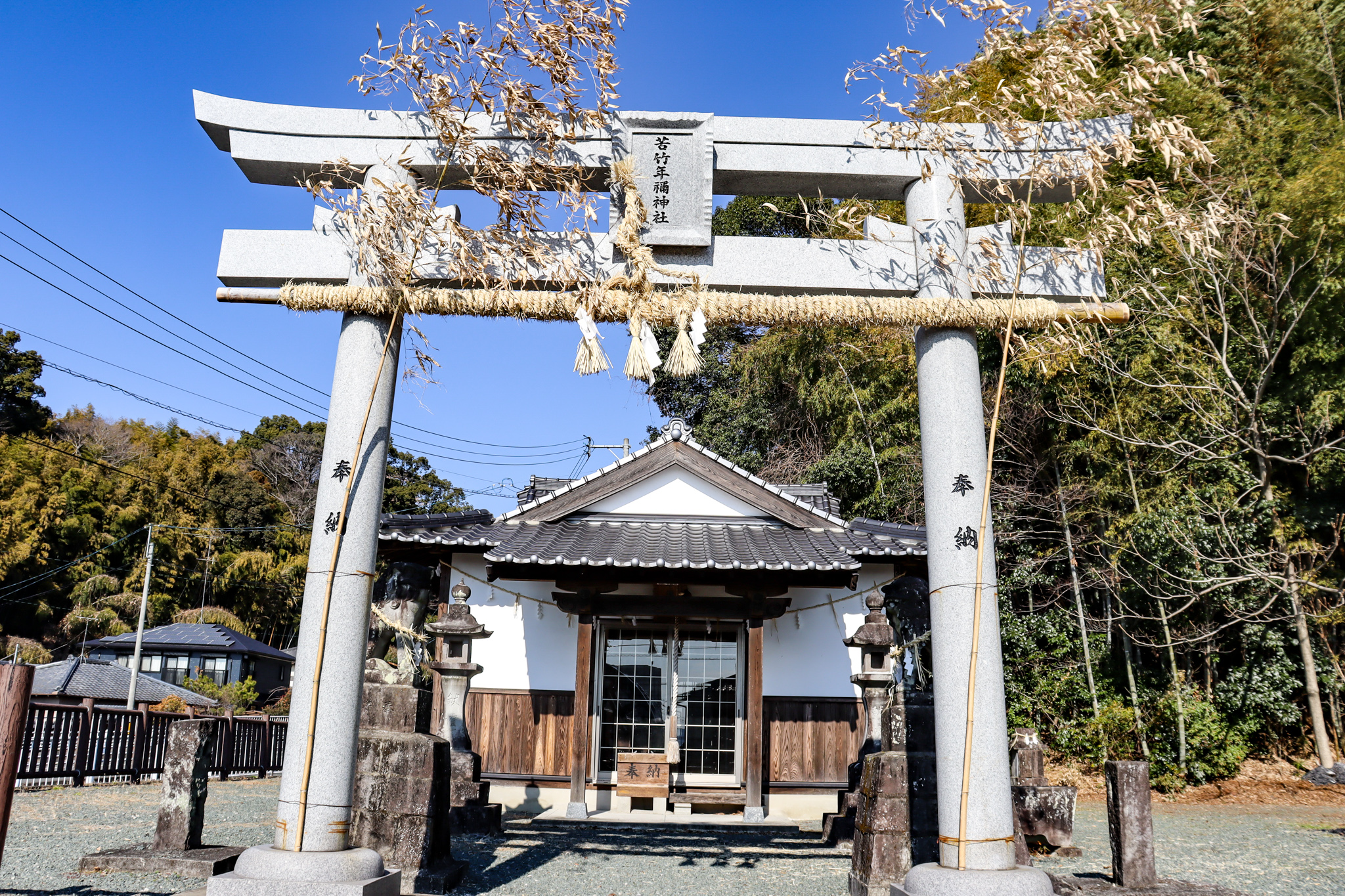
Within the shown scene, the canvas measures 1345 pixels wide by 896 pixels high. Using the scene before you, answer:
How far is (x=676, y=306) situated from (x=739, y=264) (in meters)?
0.45

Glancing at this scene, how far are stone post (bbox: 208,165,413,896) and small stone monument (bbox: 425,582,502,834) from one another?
4328 millimetres

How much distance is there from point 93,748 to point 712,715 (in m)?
7.97

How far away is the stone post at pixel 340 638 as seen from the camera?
11.9 ft

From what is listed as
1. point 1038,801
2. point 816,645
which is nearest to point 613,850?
point 1038,801

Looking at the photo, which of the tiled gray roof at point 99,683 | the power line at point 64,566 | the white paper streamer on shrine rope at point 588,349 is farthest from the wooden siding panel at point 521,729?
the power line at point 64,566

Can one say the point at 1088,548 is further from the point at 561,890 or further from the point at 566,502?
the point at 561,890

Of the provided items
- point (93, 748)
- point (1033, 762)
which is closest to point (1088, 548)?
point (1033, 762)

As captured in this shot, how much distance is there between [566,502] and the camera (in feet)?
39.0

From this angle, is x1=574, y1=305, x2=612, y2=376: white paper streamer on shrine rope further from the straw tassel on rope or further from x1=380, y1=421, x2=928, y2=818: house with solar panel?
x1=380, y1=421, x2=928, y2=818: house with solar panel

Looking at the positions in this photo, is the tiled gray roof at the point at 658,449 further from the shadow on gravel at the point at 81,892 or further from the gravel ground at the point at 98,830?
the shadow on gravel at the point at 81,892

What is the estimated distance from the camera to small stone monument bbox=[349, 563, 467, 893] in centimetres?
539

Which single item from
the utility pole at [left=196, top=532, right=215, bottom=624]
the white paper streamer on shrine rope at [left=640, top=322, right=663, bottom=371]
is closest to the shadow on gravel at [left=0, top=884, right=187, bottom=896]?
the white paper streamer on shrine rope at [left=640, top=322, right=663, bottom=371]

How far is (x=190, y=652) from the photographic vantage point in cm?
Answer: 2225

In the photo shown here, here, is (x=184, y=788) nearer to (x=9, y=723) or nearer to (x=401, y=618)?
(x=401, y=618)
